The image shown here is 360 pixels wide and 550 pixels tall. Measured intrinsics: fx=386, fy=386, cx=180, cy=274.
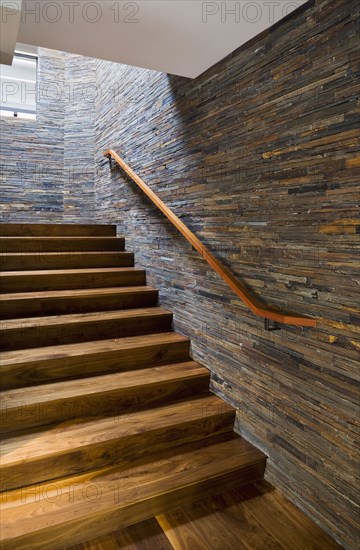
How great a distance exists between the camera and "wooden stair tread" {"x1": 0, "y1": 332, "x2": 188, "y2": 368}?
7.89 feet

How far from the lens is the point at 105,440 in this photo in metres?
2.04

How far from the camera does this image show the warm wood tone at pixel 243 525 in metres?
1.72

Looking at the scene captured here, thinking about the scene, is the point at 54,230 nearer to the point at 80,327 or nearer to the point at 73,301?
the point at 73,301

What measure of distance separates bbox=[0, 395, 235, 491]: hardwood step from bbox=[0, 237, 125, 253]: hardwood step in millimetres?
1865

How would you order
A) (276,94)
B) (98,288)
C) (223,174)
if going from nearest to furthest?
(276,94) < (223,174) < (98,288)

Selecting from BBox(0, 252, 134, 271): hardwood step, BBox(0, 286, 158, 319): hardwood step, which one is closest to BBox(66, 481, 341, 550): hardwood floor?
BBox(0, 286, 158, 319): hardwood step

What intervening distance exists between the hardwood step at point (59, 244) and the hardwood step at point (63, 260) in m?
0.12

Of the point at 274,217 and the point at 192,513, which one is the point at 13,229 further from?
the point at 192,513

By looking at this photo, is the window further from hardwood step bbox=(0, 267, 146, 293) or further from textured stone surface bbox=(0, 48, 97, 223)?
hardwood step bbox=(0, 267, 146, 293)

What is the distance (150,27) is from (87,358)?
1.96 metres

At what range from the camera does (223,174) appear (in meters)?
2.43

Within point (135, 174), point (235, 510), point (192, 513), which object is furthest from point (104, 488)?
point (135, 174)

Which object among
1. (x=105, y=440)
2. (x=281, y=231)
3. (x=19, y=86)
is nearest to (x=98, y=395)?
(x=105, y=440)

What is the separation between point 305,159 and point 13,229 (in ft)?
9.30
